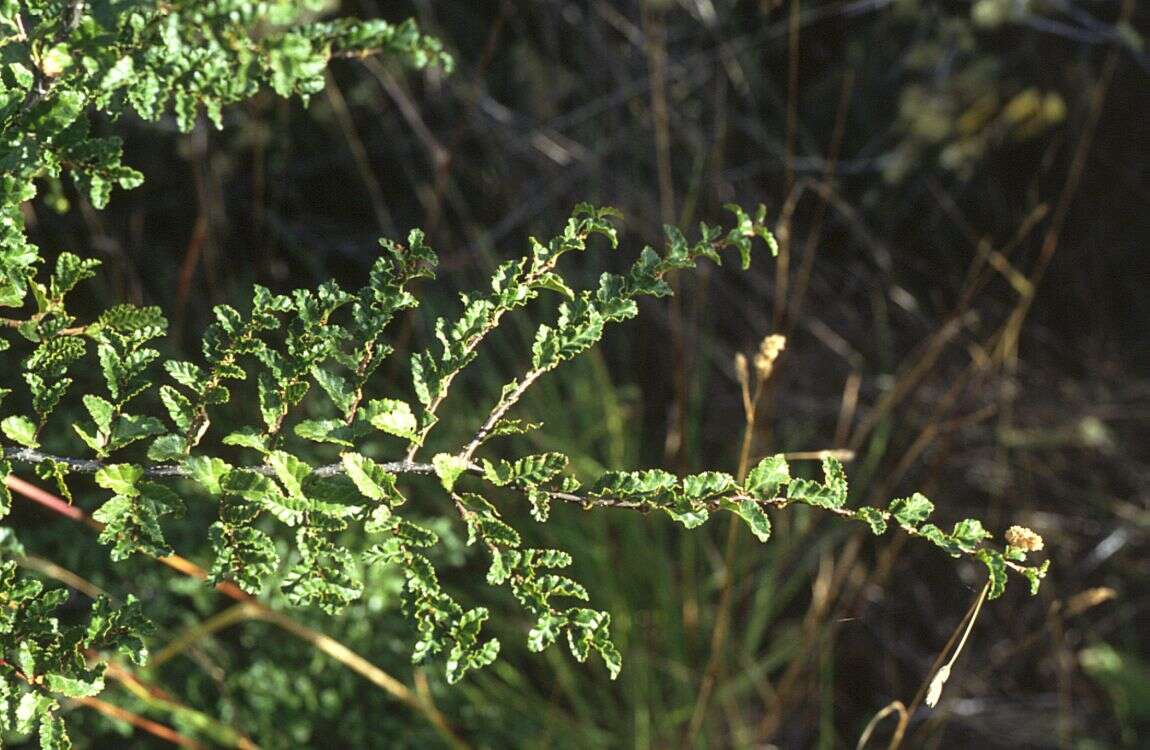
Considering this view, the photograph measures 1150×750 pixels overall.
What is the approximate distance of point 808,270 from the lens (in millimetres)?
2379

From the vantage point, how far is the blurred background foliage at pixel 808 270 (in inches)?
87.9

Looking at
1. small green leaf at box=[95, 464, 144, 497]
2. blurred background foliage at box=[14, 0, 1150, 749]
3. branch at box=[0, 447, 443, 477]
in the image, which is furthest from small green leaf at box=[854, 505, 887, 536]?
blurred background foliage at box=[14, 0, 1150, 749]

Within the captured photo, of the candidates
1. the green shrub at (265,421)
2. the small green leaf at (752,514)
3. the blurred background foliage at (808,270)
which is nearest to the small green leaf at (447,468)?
the green shrub at (265,421)

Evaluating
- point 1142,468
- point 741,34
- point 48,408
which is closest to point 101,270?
point 741,34

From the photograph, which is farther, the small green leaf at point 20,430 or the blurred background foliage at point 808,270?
the blurred background foliage at point 808,270

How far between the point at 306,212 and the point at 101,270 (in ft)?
1.64

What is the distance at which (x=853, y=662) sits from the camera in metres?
2.44

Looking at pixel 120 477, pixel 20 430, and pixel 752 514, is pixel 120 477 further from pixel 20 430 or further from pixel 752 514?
pixel 752 514

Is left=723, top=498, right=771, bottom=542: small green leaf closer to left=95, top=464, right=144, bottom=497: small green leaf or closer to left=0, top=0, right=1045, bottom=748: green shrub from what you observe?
left=0, top=0, right=1045, bottom=748: green shrub

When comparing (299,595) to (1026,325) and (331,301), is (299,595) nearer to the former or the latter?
(331,301)

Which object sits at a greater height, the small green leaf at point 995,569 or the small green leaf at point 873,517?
the small green leaf at point 873,517

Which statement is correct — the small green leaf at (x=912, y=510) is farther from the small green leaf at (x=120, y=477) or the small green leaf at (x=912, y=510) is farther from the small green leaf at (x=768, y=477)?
the small green leaf at (x=120, y=477)

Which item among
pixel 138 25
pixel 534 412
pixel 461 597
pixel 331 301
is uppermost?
pixel 138 25

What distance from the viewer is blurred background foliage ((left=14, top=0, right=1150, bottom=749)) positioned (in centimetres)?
223
